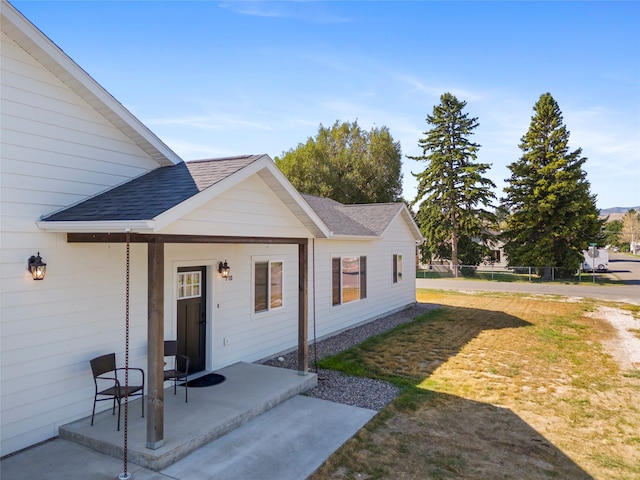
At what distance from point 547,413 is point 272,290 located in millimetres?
5815

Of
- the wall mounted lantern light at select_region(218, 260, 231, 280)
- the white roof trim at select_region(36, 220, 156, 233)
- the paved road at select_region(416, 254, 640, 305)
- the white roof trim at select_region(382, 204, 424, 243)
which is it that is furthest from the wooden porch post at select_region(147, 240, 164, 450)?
the paved road at select_region(416, 254, 640, 305)

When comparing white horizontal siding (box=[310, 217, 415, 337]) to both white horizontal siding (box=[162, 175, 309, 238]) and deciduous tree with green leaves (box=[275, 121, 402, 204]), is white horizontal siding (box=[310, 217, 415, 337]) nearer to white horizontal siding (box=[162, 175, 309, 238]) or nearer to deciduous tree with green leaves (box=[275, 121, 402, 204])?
white horizontal siding (box=[162, 175, 309, 238])

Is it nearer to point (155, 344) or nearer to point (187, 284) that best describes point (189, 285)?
point (187, 284)

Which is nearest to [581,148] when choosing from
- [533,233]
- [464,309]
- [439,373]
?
[533,233]

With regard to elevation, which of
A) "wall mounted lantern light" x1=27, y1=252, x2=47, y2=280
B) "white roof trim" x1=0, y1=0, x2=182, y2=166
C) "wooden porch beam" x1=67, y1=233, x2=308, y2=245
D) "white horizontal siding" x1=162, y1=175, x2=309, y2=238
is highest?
"white roof trim" x1=0, y1=0, x2=182, y2=166

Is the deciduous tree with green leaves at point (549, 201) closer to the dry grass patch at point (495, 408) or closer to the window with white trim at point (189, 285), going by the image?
the dry grass patch at point (495, 408)

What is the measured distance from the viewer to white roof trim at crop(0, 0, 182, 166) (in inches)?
189

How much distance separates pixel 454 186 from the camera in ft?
101

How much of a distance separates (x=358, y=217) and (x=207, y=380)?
973cm

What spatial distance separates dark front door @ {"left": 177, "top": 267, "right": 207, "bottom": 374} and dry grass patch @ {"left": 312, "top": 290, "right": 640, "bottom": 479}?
2899mm

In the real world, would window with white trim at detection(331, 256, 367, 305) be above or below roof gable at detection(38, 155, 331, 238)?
below

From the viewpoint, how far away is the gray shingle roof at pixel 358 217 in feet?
41.3

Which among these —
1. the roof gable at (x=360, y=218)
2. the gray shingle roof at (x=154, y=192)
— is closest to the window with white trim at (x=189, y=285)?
the gray shingle roof at (x=154, y=192)

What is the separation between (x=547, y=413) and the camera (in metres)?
6.43
